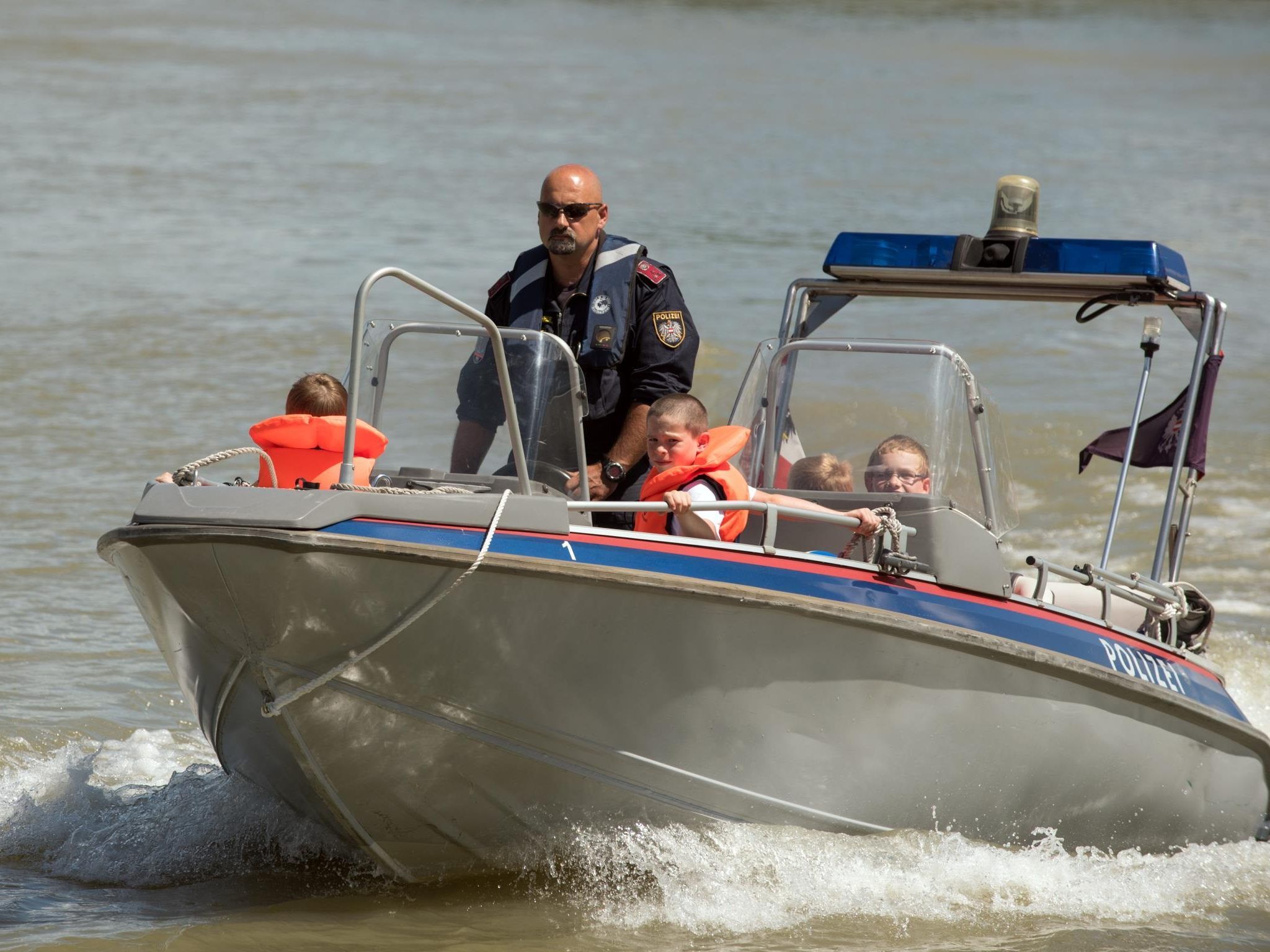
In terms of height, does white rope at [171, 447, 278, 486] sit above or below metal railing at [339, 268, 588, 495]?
below

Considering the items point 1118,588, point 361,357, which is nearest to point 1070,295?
point 1118,588

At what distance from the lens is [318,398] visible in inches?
181

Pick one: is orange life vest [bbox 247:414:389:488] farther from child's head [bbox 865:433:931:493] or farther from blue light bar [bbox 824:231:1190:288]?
blue light bar [bbox 824:231:1190:288]

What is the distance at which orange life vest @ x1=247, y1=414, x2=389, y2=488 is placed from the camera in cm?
437

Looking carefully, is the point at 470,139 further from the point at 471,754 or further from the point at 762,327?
the point at 471,754

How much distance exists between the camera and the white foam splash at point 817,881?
4.53m

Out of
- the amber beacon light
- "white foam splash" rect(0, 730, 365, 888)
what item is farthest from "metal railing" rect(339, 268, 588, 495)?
the amber beacon light

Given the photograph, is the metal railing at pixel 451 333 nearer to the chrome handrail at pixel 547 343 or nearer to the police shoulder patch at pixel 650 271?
the chrome handrail at pixel 547 343

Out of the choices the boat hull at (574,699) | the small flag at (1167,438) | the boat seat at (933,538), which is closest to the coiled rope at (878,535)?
the boat seat at (933,538)

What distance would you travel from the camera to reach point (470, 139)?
27.1 m

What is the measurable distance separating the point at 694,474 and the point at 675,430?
139 mm

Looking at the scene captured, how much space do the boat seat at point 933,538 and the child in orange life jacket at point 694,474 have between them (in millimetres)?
230

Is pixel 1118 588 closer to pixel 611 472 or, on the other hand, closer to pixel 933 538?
pixel 933 538

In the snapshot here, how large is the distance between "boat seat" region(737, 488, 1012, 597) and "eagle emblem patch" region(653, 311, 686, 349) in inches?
28.6
